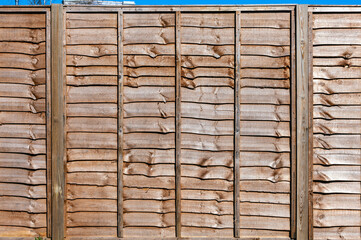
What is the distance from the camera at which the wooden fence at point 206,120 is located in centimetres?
361

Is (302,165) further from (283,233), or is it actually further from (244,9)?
(244,9)

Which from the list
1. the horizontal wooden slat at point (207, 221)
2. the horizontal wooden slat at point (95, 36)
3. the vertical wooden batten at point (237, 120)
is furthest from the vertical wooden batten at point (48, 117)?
the vertical wooden batten at point (237, 120)

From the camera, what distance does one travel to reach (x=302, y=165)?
11.8 ft

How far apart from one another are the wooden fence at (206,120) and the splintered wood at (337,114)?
0.04 feet

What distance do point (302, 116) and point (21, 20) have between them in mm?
3838

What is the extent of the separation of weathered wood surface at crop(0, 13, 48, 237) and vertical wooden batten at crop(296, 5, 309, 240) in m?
3.26

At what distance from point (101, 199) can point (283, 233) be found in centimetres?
238

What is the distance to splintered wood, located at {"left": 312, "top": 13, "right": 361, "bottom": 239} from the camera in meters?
3.61

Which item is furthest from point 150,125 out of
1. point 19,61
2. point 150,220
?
point 19,61

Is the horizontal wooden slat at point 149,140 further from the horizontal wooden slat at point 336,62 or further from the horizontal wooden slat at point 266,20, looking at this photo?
the horizontal wooden slat at point 336,62

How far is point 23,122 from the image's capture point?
12.1ft

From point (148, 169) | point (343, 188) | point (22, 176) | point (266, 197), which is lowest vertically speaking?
point (266, 197)

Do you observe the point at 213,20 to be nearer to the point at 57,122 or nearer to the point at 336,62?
the point at 336,62

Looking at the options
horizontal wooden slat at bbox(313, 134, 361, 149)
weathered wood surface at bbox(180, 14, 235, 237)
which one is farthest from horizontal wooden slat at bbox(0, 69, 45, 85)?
horizontal wooden slat at bbox(313, 134, 361, 149)
